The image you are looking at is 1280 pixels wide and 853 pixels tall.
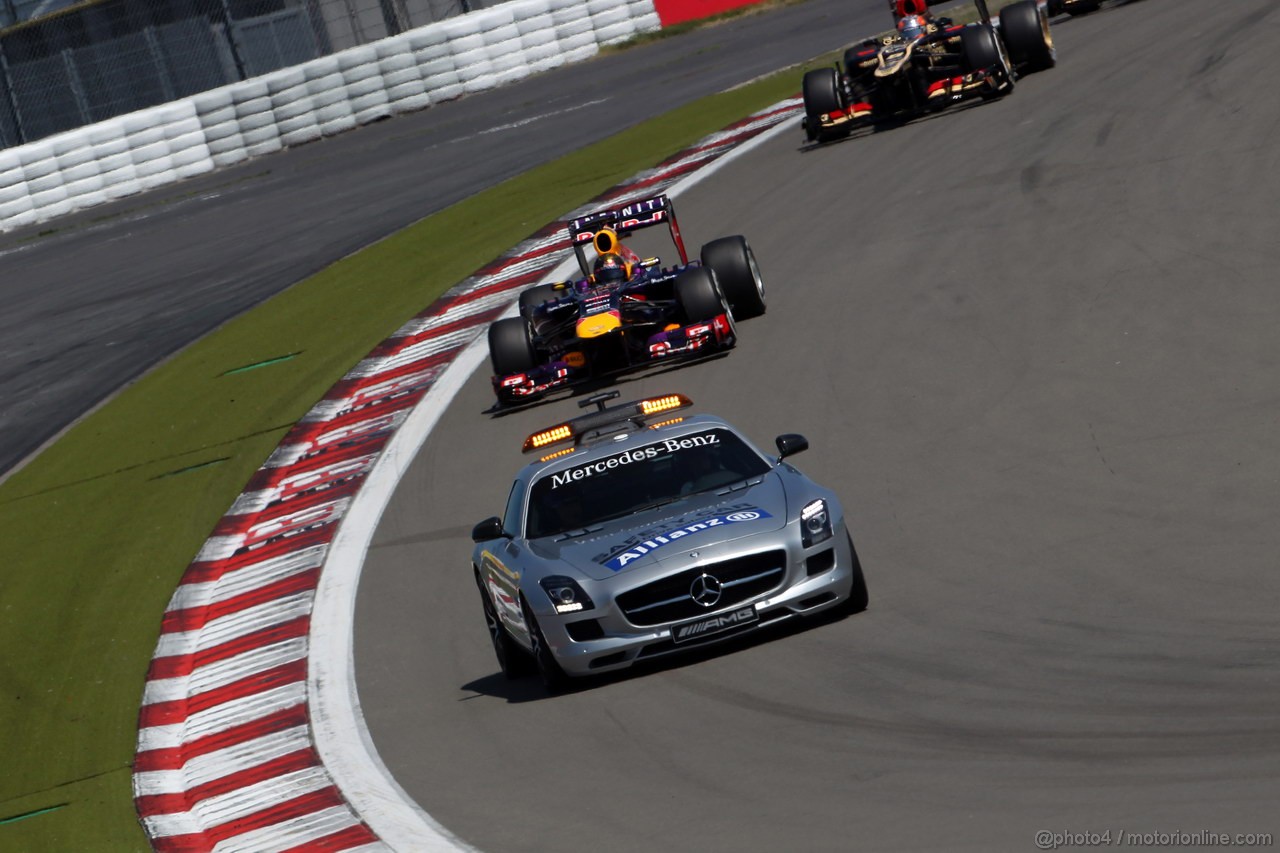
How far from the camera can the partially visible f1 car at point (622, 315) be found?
16.7m

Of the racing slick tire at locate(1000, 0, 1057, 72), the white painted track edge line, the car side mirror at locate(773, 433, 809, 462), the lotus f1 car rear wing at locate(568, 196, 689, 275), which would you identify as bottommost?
the white painted track edge line

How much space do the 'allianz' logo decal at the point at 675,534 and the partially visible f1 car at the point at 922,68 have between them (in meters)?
14.9

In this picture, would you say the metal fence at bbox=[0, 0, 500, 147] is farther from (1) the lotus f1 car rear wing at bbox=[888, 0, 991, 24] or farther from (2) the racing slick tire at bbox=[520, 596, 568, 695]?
(2) the racing slick tire at bbox=[520, 596, 568, 695]

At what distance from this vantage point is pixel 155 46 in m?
37.7

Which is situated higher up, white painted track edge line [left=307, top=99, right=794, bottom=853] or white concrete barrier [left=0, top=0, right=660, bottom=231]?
white concrete barrier [left=0, top=0, right=660, bottom=231]

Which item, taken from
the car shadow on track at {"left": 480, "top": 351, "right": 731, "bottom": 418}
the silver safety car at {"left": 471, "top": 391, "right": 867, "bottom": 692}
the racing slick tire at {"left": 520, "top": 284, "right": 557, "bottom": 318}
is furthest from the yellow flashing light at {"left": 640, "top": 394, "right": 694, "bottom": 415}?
the racing slick tire at {"left": 520, "top": 284, "right": 557, "bottom": 318}

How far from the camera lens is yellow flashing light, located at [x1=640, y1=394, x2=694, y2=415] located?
11312 millimetres

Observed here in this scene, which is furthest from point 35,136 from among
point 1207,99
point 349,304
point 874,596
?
point 874,596

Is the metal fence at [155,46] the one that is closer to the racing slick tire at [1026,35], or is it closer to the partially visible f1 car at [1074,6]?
the partially visible f1 car at [1074,6]

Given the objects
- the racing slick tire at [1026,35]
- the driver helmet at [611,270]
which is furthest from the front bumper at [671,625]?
the racing slick tire at [1026,35]

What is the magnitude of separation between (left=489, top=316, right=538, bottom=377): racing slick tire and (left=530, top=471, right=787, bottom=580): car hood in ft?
24.2

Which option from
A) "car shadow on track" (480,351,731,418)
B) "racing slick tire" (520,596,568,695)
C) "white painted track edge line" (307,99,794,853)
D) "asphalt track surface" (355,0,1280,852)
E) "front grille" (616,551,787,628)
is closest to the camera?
"asphalt track surface" (355,0,1280,852)

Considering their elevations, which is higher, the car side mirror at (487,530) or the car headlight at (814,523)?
the car side mirror at (487,530)

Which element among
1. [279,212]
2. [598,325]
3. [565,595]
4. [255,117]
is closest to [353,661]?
[565,595]
